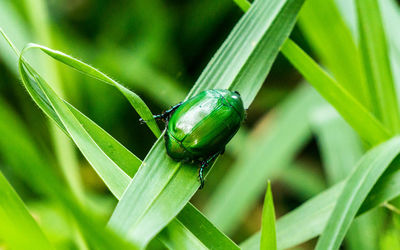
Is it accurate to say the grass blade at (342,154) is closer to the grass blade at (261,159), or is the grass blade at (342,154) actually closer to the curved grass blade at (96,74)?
the grass blade at (261,159)

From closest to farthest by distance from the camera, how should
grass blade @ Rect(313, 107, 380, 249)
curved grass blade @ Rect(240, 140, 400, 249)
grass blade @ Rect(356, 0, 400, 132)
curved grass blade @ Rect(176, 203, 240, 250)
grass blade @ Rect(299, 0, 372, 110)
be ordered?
1. curved grass blade @ Rect(176, 203, 240, 250)
2. curved grass blade @ Rect(240, 140, 400, 249)
3. grass blade @ Rect(356, 0, 400, 132)
4. grass blade @ Rect(313, 107, 380, 249)
5. grass blade @ Rect(299, 0, 372, 110)

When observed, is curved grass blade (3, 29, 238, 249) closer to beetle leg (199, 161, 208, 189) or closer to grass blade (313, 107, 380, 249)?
beetle leg (199, 161, 208, 189)

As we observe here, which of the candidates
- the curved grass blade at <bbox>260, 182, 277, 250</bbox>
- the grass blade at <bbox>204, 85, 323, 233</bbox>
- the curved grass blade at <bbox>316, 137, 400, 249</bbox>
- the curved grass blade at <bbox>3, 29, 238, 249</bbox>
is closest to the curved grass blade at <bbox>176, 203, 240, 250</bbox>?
the curved grass blade at <bbox>3, 29, 238, 249</bbox>

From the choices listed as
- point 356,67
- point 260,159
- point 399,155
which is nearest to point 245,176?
point 260,159

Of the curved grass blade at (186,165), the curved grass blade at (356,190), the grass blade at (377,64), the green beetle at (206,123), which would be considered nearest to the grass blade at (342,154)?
the grass blade at (377,64)

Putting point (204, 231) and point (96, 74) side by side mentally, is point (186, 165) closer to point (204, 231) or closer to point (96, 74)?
point (204, 231)

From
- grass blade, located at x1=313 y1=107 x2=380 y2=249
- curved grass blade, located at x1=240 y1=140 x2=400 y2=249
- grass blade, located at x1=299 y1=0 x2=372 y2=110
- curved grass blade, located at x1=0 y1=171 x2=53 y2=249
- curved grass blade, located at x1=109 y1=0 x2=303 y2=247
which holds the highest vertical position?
curved grass blade, located at x1=0 y1=171 x2=53 y2=249

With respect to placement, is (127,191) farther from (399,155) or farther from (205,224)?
(399,155)
